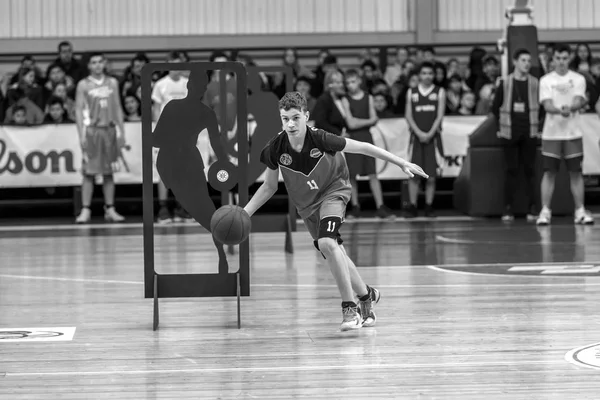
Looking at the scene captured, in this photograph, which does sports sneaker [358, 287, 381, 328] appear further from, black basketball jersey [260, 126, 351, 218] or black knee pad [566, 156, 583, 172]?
black knee pad [566, 156, 583, 172]

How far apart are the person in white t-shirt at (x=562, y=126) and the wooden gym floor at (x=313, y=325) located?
1.62 meters

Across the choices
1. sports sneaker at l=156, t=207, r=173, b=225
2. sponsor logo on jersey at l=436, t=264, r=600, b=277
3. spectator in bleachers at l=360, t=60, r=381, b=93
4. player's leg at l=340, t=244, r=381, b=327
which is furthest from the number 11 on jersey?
spectator in bleachers at l=360, t=60, r=381, b=93

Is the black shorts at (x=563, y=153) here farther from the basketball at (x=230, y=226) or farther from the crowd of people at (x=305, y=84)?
the basketball at (x=230, y=226)

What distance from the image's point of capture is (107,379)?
241 inches

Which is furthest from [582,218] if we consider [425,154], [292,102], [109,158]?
[292,102]

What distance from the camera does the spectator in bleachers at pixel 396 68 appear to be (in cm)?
1930

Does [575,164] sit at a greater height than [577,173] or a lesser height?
greater

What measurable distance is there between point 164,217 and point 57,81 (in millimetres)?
3112

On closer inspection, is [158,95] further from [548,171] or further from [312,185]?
[312,185]

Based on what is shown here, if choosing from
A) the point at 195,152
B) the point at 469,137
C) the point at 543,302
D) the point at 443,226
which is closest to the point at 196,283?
the point at 195,152

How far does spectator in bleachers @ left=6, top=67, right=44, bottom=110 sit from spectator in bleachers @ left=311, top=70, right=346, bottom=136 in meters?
4.33

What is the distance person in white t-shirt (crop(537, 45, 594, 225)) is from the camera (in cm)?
1437

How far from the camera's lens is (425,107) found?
52.4 ft

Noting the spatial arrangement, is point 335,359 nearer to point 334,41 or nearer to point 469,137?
point 469,137
